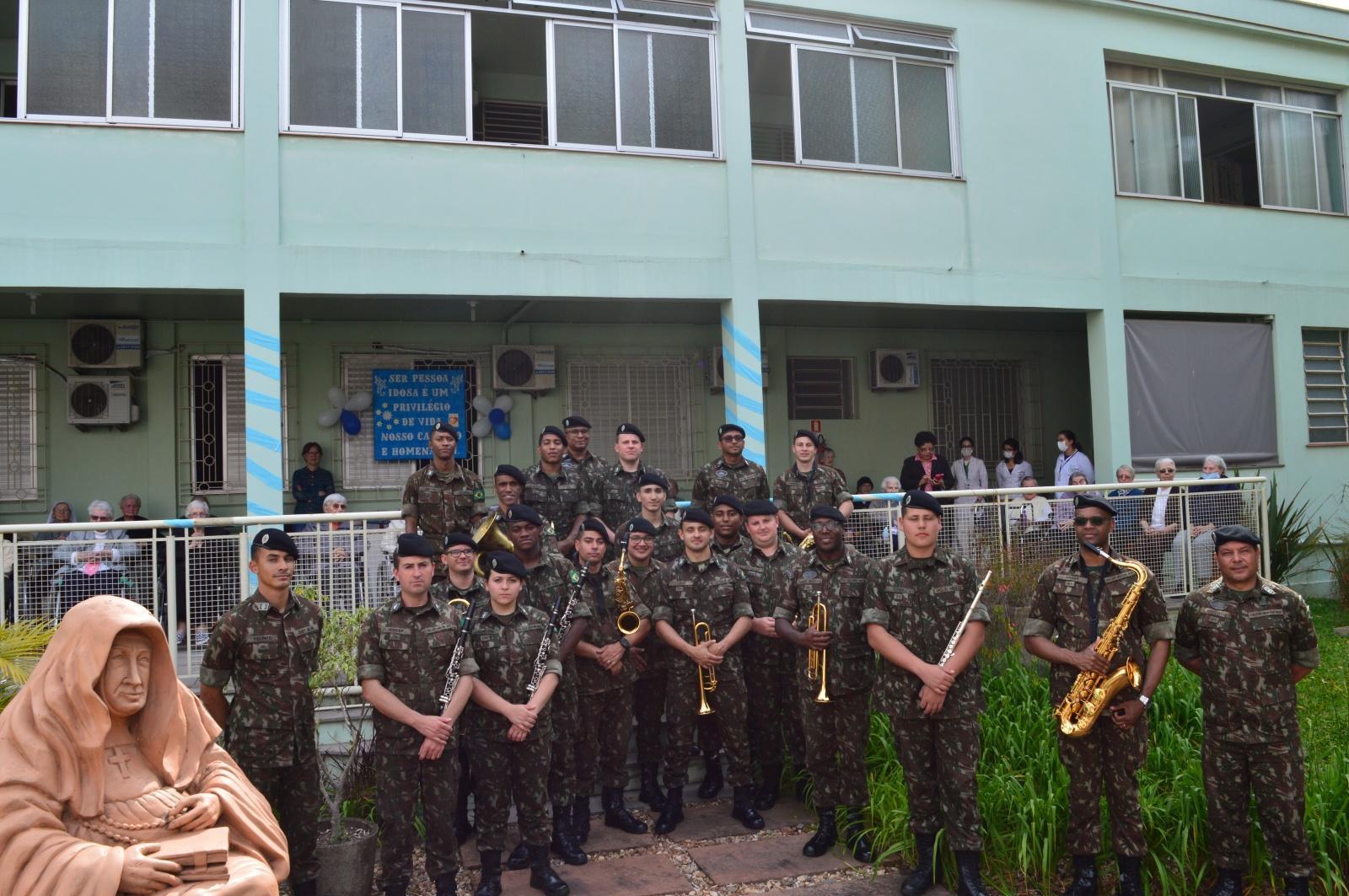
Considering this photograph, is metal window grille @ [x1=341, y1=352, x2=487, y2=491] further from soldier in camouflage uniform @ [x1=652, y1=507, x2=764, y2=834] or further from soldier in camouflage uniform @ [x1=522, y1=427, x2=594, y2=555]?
soldier in camouflage uniform @ [x1=652, y1=507, x2=764, y2=834]

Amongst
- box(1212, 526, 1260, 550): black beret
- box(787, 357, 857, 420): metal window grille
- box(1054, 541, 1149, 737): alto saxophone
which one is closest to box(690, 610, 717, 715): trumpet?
box(1054, 541, 1149, 737): alto saxophone

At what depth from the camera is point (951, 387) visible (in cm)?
1398

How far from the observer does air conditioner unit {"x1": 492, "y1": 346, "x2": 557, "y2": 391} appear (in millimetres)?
11852

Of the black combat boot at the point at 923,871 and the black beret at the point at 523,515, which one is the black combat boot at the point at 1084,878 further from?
the black beret at the point at 523,515

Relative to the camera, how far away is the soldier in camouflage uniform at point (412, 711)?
527 cm

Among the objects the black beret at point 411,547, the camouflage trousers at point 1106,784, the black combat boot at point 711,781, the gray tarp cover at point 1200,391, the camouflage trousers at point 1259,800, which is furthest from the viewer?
the gray tarp cover at point 1200,391

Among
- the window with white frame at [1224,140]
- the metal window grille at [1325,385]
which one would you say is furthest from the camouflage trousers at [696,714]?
the metal window grille at [1325,385]

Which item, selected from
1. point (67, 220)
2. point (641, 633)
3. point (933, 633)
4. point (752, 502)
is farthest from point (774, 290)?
point (67, 220)

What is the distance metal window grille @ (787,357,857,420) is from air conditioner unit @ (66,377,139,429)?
7.64 metres

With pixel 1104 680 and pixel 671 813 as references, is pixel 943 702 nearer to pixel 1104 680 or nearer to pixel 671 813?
pixel 1104 680

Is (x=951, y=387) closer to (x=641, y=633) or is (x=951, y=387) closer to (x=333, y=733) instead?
(x=641, y=633)

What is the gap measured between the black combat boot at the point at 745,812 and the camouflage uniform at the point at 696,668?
0.06 metres

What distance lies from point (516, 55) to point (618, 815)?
27.8 feet

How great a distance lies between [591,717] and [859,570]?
1926 millimetres
